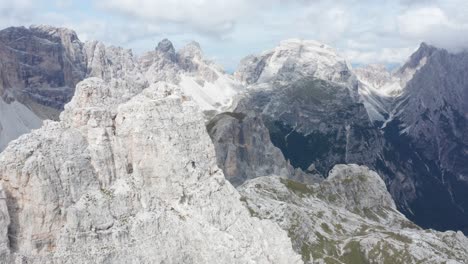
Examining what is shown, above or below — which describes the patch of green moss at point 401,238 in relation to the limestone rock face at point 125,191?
below

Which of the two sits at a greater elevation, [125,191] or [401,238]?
[125,191]

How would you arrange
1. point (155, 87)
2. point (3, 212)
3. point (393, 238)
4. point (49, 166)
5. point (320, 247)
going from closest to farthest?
1. point (3, 212)
2. point (49, 166)
3. point (155, 87)
4. point (320, 247)
5. point (393, 238)

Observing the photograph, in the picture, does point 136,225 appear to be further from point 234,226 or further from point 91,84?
point 91,84

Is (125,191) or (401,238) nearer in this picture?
(125,191)

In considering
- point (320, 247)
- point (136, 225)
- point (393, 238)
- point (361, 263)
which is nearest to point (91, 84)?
point (136, 225)

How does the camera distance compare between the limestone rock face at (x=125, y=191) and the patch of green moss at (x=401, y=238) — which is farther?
Result: the patch of green moss at (x=401, y=238)

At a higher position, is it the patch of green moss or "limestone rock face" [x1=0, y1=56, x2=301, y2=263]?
"limestone rock face" [x1=0, y1=56, x2=301, y2=263]

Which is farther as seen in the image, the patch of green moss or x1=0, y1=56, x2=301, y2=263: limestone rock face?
the patch of green moss

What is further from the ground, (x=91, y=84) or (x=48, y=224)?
(x=91, y=84)
